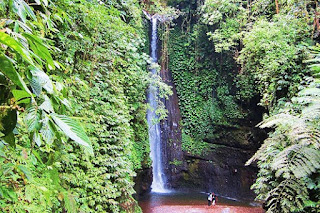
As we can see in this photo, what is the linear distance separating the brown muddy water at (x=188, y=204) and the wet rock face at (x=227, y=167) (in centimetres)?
57

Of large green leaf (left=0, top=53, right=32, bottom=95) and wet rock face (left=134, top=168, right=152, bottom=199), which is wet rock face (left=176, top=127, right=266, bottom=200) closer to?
wet rock face (left=134, top=168, right=152, bottom=199)

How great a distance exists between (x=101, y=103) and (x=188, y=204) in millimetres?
6978

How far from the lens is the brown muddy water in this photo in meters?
8.48

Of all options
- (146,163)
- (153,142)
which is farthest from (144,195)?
(153,142)

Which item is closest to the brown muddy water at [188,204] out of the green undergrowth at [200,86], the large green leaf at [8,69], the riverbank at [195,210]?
the riverbank at [195,210]

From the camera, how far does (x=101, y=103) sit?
4.71 m

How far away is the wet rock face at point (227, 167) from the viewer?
11734 millimetres

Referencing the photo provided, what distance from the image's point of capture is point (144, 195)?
34.1ft

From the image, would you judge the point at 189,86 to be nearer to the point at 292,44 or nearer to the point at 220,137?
the point at 220,137

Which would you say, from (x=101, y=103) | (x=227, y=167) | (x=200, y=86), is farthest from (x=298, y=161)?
(x=200, y=86)

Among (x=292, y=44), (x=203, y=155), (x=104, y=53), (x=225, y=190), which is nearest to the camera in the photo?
(x=104, y=53)

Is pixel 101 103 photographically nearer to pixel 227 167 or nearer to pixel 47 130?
pixel 47 130

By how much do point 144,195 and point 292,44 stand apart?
7.95m

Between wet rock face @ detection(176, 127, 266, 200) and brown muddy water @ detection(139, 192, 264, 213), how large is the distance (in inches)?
22.4
